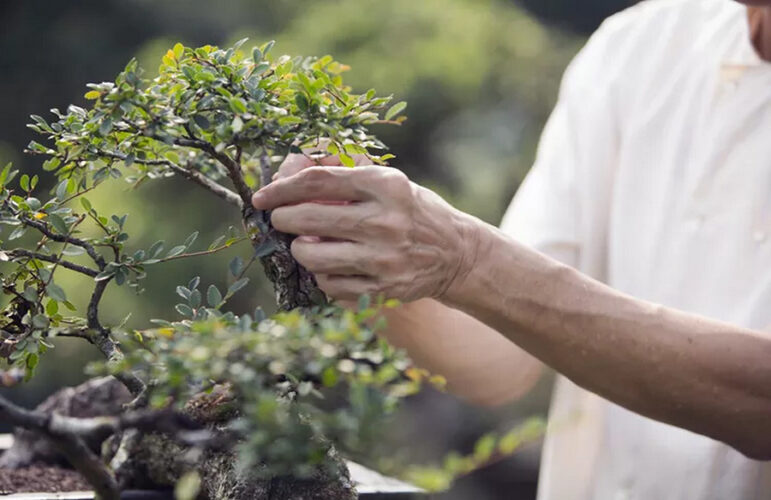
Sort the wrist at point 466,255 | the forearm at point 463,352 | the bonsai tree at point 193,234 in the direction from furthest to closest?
the forearm at point 463,352, the wrist at point 466,255, the bonsai tree at point 193,234

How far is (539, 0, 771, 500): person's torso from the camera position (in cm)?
162

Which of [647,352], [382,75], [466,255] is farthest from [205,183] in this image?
[382,75]

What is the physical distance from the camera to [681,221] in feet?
5.65

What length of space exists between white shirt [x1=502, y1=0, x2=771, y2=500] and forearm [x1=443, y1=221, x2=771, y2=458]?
→ 0.92 feet

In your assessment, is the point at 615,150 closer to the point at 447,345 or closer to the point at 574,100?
the point at 574,100

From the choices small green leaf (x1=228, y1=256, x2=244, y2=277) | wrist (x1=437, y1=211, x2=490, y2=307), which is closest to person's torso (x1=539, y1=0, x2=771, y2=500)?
wrist (x1=437, y1=211, x2=490, y2=307)

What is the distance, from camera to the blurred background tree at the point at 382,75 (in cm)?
322

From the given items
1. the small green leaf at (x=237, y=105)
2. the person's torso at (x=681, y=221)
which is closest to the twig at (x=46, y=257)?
the small green leaf at (x=237, y=105)

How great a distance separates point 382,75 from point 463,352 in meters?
1.69

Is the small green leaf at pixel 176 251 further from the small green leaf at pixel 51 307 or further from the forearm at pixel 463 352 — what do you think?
the forearm at pixel 463 352

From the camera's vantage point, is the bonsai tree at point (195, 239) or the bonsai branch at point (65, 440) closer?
the bonsai branch at point (65, 440)

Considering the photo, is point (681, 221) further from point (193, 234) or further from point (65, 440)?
point (65, 440)

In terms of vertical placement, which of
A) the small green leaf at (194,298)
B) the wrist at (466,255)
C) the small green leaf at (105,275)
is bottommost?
the wrist at (466,255)

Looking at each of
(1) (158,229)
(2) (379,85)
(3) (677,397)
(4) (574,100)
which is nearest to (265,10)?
(2) (379,85)
